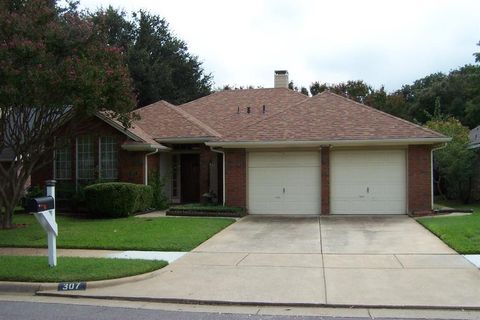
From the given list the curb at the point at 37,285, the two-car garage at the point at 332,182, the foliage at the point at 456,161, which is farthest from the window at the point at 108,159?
the foliage at the point at 456,161

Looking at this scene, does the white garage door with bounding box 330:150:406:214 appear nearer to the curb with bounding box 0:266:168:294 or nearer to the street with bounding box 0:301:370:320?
the curb with bounding box 0:266:168:294

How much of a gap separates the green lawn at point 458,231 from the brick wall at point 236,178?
245 inches

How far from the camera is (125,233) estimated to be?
579 inches

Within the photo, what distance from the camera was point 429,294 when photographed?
818 cm

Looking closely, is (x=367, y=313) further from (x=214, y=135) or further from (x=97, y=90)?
(x=214, y=135)

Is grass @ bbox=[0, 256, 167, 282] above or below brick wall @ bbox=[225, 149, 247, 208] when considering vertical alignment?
below

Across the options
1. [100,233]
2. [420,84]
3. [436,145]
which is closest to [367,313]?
[100,233]

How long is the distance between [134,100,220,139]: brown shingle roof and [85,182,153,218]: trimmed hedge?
418cm

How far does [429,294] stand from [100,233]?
30.6 ft

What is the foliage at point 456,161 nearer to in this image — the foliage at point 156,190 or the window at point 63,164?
the foliage at point 156,190

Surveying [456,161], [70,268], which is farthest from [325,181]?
[70,268]

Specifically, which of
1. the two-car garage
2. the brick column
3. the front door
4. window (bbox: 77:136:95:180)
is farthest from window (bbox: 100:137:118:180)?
the brick column

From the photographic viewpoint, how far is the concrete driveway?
8.21 meters

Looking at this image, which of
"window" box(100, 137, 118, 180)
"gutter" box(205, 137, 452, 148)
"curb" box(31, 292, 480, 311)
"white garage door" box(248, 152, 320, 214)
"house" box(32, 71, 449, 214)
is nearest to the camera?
"curb" box(31, 292, 480, 311)
